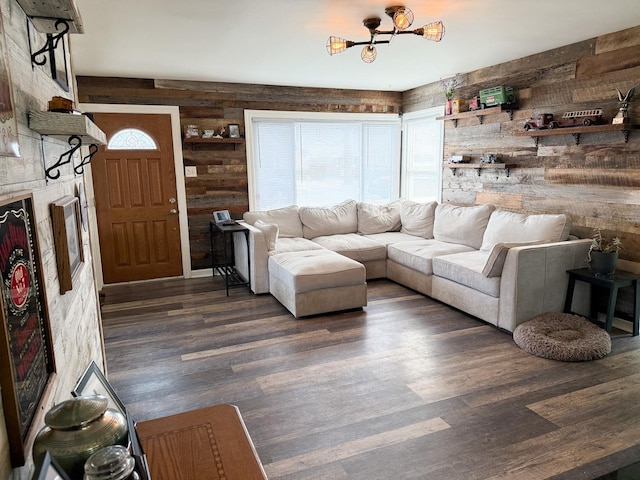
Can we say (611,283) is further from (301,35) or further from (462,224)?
(301,35)

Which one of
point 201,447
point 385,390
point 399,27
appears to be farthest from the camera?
point 399,27

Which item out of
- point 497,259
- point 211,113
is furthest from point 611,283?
point 211,113

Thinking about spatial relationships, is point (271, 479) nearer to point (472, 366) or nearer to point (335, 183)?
point (472, 366)

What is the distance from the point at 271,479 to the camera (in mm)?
1975

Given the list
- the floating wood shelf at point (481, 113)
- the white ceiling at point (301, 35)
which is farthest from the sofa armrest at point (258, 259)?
the floating wood shelf at point (481, 113)

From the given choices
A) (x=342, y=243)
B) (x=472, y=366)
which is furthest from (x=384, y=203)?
(x=472, y=366)

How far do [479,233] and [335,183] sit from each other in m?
2.22

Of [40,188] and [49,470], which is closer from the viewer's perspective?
[49,470]

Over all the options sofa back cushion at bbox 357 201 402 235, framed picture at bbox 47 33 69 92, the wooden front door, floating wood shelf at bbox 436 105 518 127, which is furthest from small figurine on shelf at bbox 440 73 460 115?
framed picture at bbox 47 33 69 92

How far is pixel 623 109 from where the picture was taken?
11.1 ft

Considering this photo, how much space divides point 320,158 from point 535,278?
3316 millimetres

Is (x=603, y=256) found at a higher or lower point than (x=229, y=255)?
higher

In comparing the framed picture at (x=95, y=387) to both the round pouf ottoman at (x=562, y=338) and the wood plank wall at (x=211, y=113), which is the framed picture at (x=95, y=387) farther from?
the wood plank wall at (x=211, y=113)

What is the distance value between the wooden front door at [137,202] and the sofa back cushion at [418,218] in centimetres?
289
